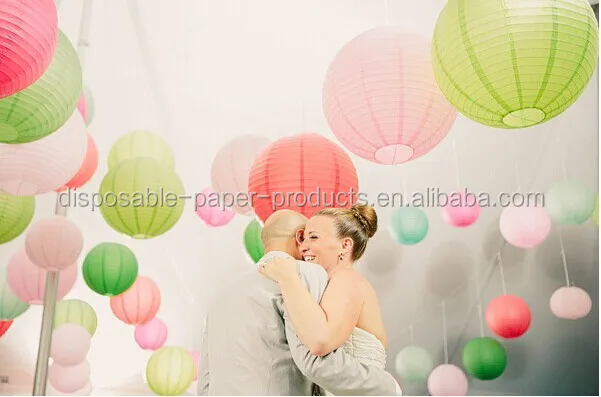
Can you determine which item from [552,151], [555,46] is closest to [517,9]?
[555,46]

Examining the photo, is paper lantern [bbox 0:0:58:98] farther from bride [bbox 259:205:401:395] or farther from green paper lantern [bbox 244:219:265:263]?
green paper lantern [bbox 244:219:265:263]

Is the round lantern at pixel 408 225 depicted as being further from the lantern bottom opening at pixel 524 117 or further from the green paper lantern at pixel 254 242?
the lantern bottom opening at pixel 524 117

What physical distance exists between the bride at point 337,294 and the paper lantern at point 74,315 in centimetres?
185

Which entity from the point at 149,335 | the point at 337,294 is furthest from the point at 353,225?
the point at 149,335

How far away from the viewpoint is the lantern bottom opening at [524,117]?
4.66ft

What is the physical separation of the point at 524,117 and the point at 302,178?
70cm

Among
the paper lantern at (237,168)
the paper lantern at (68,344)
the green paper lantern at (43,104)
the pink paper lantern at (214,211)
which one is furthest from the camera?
the pink paper lantern at (214,211)

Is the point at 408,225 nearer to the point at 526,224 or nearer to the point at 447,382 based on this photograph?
the point at 526,224

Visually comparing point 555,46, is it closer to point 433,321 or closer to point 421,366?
point 421,366

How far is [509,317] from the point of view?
2900mm

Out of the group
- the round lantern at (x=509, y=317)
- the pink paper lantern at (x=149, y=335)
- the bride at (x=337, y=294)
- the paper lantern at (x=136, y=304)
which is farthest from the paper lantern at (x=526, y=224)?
the pink paper lantern at (x=149, y=335)

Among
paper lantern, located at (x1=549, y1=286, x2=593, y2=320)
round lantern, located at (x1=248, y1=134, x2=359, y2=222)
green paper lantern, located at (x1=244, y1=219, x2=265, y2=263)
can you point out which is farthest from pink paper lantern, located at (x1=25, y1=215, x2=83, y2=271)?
paper lantern, located at (x1=549, y1=286, x2=593, y2=320)

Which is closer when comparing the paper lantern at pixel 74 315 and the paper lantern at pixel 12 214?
the paper lantern at pixel 12 214

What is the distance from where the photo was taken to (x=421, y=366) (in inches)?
120
